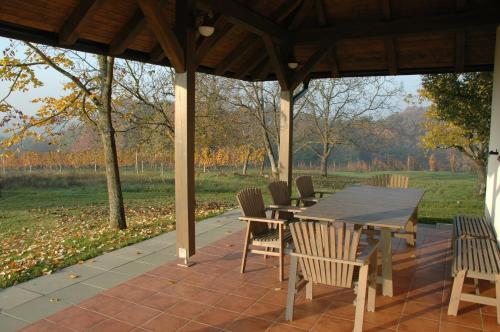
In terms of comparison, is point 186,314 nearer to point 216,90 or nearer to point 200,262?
point 200,262

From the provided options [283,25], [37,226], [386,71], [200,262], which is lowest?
Answer: [37,226]

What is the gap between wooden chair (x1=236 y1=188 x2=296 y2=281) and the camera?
389 cm

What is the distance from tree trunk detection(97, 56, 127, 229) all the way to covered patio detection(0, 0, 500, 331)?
2263mm

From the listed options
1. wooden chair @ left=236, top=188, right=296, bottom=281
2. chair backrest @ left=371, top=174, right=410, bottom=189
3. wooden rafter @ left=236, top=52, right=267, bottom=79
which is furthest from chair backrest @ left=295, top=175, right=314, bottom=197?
wooden rafter @ left=236, top=52, right=267, bottom=79

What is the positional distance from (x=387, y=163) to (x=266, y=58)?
12.7 metres

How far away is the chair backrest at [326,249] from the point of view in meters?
2.79

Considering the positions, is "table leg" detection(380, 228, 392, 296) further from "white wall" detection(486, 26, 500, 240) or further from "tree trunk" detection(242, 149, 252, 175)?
"tree trunk" detection(242, 149, 252, 175)

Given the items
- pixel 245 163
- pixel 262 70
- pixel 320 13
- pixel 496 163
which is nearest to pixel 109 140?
pixel 262 70

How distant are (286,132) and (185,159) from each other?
9.06ft

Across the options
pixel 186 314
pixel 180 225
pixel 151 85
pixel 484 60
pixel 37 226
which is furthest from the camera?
pixel 151 85

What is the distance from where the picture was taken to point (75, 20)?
12.3ft

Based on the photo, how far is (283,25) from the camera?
6.18m

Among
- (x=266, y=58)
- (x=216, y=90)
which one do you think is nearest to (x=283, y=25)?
(x=266, y=58)

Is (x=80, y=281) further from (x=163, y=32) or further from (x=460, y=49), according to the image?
(x=460, y=49)
